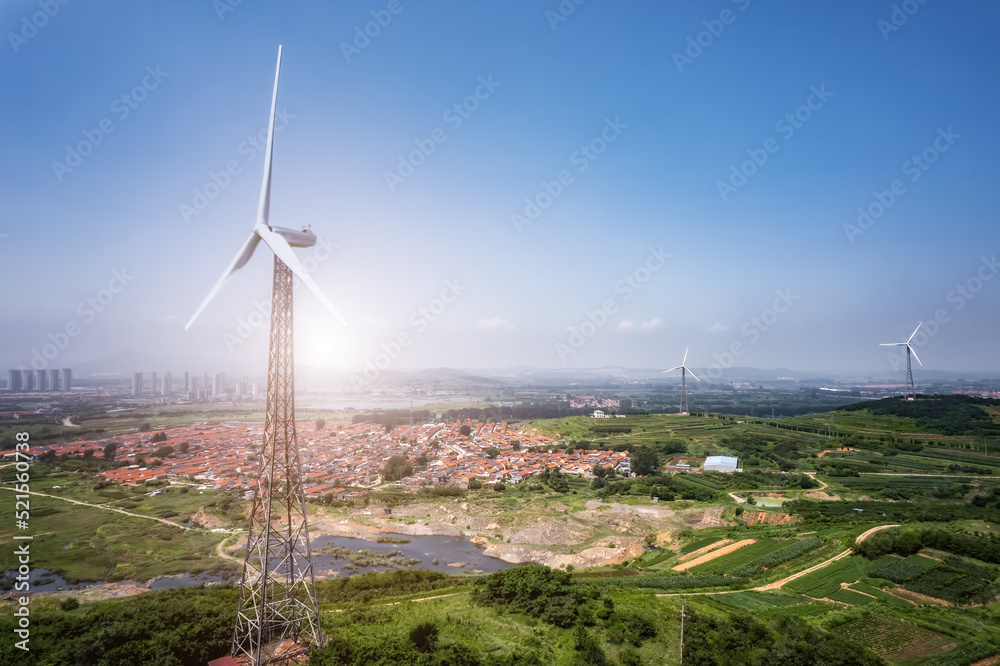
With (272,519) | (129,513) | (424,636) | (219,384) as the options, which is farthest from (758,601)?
(219,384)

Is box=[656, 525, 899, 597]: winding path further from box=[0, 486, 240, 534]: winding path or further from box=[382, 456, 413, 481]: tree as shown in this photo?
box=[382, 456, 413, 481]: tree

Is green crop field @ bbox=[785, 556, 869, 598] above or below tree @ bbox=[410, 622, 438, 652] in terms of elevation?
below

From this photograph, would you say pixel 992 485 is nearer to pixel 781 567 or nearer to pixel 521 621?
pixel 781 567

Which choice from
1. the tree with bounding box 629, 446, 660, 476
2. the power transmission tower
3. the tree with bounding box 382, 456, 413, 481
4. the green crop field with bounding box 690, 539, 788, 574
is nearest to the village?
the tree with bounding box 382, 456, 413, 481

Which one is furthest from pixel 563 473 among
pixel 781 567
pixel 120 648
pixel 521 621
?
pixel 120 648

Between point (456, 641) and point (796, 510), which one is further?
point (796, 510)

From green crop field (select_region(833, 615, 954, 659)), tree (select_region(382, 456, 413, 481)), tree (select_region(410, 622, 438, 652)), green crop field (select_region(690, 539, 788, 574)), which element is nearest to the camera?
tree (select_region(410, 622, 438, 652))
